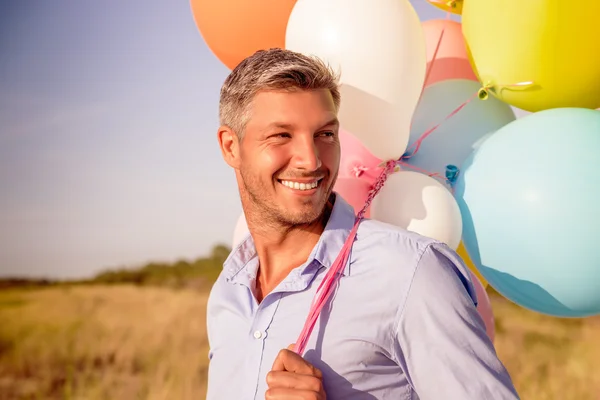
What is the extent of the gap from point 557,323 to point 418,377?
417 centimetres

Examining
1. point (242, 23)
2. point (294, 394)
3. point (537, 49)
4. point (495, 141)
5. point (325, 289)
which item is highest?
point (242, 23)

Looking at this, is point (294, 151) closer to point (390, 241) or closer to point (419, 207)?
point (390, 241)

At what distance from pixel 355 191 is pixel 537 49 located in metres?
0.58

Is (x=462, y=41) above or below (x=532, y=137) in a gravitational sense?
above

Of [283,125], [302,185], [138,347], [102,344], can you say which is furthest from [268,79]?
[102,344]

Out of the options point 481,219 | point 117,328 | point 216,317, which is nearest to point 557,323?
point 117,328

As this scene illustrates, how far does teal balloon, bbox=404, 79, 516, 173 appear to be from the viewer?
1802 millimetres

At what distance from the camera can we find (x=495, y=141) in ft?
5.24

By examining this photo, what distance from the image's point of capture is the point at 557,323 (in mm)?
4785

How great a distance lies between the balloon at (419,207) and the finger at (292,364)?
1.89 feet

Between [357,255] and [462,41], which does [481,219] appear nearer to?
[357,255]

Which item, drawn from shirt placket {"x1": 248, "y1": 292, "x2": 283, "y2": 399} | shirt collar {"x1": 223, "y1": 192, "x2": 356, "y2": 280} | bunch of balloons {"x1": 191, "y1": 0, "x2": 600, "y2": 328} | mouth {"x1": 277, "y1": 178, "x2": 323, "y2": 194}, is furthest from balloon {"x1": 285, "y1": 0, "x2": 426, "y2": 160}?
shirt placket {"x1": 248, "y1": 292, "x2": 283, "y2": 399}

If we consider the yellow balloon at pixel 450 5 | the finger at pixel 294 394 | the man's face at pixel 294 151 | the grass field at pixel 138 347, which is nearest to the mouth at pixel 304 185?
the man's face at pixel 294 151

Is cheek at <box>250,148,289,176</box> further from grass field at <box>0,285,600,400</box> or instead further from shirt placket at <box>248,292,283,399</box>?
grass field at <box>0,285,600,400</box>
